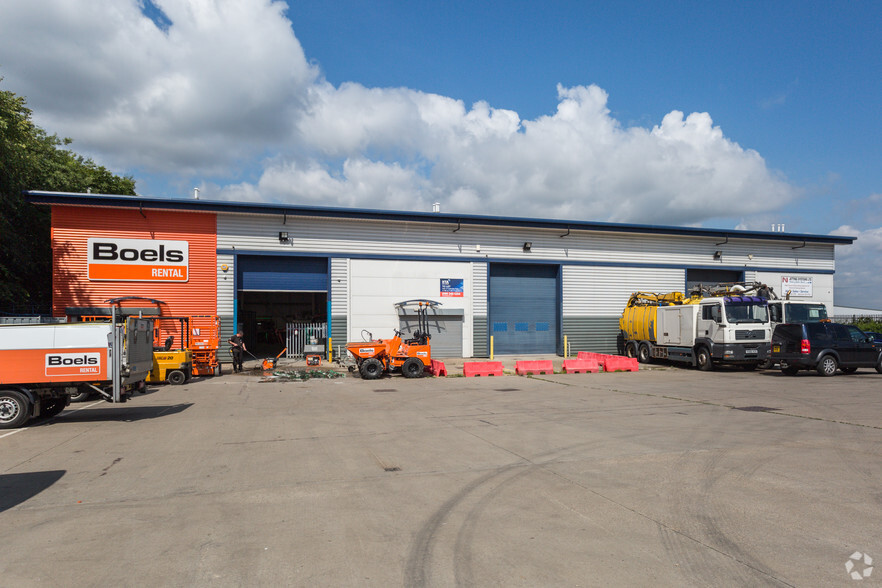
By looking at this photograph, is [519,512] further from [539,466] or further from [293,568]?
[293,568]

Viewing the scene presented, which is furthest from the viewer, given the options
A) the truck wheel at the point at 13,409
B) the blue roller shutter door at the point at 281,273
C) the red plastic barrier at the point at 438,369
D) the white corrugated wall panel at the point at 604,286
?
the white corrugated wall panel at the point at 604,286

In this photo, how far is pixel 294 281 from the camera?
2523 cm

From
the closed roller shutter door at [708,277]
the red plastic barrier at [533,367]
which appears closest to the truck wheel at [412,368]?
the red plastic barrier at [533,367]

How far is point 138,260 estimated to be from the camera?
23.5m

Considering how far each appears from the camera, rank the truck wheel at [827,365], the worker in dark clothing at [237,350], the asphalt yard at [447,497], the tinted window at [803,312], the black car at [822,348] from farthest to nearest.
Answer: the tinted window at [803,312]
the worker in dark clothing at [237,350]
the truck wheel at [827,365]
the black car at [822,348]
the asphalt yard at [447,497]

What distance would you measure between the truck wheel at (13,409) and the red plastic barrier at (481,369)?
1306 cm

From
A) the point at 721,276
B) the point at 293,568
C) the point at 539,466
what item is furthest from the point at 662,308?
the point at 293,568

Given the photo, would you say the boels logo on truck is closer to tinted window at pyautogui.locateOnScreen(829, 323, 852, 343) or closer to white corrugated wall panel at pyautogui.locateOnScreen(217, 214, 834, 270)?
white corrugated wall panel at pyautogui.locateOnScreen(217, 214, 834, 270)

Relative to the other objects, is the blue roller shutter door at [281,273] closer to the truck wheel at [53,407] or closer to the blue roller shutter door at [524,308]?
the blue roller shutter door at [524,308]

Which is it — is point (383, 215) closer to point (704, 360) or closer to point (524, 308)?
point (524, 308)

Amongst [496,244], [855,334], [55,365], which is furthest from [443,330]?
[55,365]

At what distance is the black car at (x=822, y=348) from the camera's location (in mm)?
18672

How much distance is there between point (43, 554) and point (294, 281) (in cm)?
2107

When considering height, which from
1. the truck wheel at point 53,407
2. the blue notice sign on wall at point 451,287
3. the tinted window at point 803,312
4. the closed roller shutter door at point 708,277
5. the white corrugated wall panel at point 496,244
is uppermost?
the white corrugated wall panel at point 496,244
